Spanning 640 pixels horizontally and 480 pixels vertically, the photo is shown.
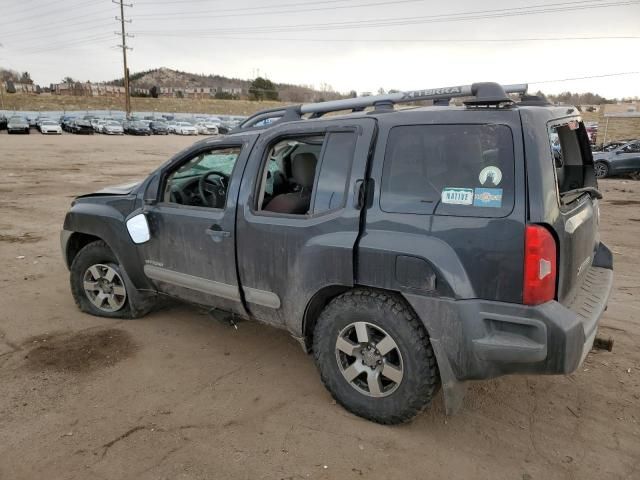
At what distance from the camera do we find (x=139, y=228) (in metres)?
4.12

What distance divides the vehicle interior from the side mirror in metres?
1.12

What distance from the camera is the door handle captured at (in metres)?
3.53

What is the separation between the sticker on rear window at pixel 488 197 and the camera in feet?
8.21

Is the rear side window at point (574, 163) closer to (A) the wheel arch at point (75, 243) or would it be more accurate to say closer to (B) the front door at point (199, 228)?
(B) the front door at point (199, 228)

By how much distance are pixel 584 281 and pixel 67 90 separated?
409 feet

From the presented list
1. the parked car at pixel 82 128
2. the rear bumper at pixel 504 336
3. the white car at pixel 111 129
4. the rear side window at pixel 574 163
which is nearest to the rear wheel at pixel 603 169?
the rear side window at pixel 574 163

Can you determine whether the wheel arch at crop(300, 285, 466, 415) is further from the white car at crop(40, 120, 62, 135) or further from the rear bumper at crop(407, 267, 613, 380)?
the white car at crop(40, 120, 62, 135)

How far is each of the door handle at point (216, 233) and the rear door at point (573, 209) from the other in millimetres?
2139

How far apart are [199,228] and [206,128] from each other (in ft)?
181

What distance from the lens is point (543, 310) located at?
2.45 meters

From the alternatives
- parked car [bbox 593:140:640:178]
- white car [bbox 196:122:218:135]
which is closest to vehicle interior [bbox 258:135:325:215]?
parked car [bbox 593:140:640:178]

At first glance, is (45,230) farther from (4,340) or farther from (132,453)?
(132,453)

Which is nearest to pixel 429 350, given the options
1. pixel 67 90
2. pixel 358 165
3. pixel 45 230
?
pixel 358 165

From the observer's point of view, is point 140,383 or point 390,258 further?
point 140,383
